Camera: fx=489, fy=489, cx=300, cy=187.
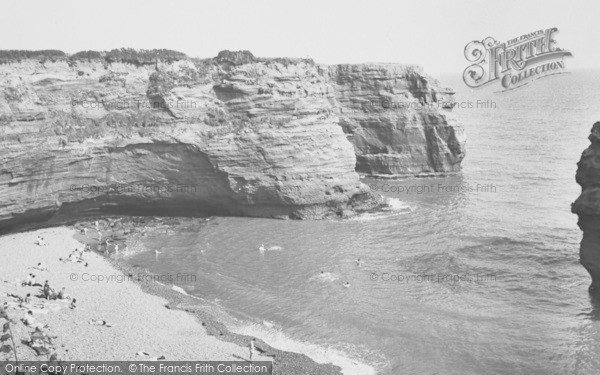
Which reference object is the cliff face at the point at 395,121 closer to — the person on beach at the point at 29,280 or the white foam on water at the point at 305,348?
the white foam on water at the point at 305,348

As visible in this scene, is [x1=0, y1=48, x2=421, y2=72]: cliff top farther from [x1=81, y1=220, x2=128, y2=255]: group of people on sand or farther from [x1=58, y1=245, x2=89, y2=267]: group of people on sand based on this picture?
[x1=58, y1=245, x2=89, y2=267]: group of people on sand

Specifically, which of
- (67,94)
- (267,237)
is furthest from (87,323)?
(67,94)

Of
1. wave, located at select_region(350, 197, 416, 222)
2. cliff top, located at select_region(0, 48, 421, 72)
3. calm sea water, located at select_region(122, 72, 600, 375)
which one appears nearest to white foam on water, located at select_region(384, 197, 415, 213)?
wave, located at select_region(350, 197, 416, 222)

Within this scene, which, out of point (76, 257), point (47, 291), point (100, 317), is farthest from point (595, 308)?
point (76, 257)

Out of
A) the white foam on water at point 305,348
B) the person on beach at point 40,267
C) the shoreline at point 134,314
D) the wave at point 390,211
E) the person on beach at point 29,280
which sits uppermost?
the wave at point 390,211

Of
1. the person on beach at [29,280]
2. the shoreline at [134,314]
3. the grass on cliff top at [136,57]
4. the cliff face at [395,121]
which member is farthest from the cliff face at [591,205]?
the cliff face at [395,121]

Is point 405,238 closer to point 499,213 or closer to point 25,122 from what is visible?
point 499,213

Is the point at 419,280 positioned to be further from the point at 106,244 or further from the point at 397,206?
the point at 106,244
